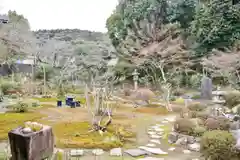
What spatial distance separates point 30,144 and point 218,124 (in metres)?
4.00

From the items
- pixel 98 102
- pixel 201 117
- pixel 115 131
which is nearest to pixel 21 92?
pixel 98 102

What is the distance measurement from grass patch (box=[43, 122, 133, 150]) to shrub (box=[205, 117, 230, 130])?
189 centimetres

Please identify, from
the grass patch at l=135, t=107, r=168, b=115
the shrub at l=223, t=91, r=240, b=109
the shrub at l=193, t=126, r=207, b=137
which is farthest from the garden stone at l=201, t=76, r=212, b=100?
the shrub at l=193, t=126, r=207, b=137

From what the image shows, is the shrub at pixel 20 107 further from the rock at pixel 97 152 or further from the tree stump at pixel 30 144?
the tree stump at pixel 30 144

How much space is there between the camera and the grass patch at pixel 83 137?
5.27 metres

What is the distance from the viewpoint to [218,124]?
18.5 ft

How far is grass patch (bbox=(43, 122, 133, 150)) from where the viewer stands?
527cm

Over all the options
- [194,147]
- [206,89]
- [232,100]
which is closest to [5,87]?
[206,89]

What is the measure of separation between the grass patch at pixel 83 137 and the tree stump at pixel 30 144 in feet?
3.86

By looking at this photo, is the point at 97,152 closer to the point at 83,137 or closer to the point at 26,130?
the point at 83,137

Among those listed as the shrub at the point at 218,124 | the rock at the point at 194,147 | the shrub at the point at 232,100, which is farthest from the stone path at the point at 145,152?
the shrub at the point at 232,100

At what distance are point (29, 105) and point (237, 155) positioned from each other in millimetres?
7678

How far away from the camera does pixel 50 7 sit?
24.2 metres

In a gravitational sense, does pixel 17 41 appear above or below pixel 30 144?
above
